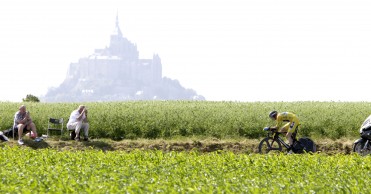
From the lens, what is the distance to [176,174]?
13102mm

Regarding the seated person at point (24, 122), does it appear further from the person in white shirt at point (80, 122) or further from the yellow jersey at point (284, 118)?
the yellow jersey at point (284, 118)

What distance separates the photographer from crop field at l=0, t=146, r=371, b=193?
11.2 m

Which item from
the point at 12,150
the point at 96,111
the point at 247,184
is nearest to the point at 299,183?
the point at 247,184

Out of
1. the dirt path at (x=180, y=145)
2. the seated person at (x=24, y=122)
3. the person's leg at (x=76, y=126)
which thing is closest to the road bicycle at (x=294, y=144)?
the dirt path at (x=180, y=145)

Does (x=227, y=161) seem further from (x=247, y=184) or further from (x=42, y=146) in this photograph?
(x=42, y=146)

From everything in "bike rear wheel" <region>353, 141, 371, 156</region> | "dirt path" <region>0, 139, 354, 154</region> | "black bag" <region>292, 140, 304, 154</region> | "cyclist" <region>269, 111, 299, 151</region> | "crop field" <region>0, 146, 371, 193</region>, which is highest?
"cyclist" <region>269, 111, 299, 151</region>

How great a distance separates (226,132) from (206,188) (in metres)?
19.1

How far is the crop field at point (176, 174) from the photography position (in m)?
11.2

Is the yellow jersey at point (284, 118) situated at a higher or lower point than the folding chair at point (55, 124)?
higher

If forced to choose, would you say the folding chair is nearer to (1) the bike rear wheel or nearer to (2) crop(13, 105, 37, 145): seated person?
(2) crop(13, 105, 37, 145): seated person

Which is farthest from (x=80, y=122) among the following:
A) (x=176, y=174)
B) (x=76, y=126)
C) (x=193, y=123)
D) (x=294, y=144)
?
(x=176, y=174)

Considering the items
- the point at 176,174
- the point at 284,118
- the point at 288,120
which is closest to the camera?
the point at 176,174

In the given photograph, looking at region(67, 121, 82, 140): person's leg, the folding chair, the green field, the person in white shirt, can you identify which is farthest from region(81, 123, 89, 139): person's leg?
the green field

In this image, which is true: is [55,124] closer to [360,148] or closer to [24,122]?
[24,122]
